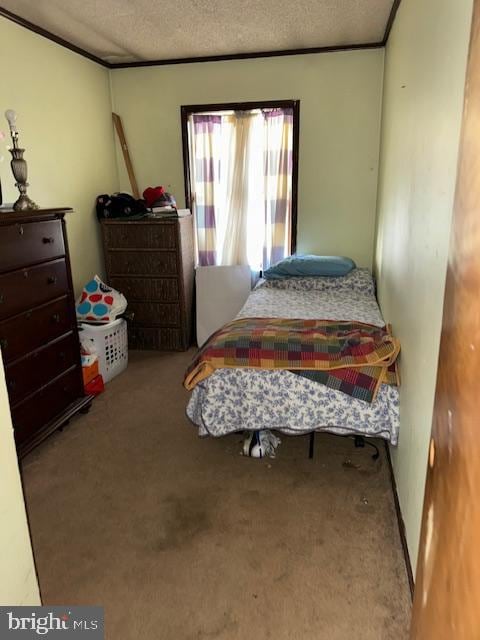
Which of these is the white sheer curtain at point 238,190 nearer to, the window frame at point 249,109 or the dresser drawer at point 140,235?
the window frame at point 249,109

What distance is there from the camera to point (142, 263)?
3980 mm

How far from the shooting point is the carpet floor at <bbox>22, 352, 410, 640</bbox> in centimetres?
157

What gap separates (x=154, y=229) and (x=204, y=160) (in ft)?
2.77

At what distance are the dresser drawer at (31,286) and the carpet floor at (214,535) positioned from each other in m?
0.81

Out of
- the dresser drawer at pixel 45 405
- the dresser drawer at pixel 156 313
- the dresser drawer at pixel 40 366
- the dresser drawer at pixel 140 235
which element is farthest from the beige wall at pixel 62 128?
the dresser drawer at pixel 45 405

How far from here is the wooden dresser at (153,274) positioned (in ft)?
12.8

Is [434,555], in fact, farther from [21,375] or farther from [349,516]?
[21,375]

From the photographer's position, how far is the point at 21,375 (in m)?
2.44

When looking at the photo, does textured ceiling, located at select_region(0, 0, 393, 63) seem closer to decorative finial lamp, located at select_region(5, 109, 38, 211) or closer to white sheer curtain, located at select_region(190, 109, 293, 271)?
white sheer curtain, located at select_region(190, 109, 293, 271)

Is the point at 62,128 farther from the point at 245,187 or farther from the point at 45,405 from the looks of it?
the point at 45,405

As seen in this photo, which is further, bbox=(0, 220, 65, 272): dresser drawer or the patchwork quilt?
bbox=(0, 220, 65, 272): dresser drawer

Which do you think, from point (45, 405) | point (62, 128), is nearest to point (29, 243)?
point (45, 405)

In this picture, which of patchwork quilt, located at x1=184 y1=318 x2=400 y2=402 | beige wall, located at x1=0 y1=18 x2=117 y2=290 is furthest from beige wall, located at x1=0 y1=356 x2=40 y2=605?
beige wall, located at x1=0 y1=18 x2=117 y2=290

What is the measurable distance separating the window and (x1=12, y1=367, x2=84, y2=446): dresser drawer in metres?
1.88
